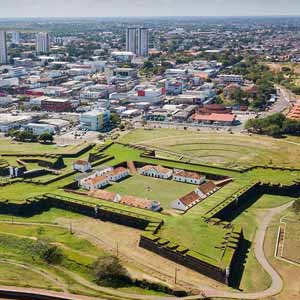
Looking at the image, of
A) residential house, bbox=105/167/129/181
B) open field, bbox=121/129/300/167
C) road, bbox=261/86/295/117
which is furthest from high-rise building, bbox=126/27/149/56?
residential house, bbox=105/167/129/181

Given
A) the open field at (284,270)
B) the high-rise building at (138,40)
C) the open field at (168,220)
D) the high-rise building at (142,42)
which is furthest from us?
the high-rise building at (138,40)

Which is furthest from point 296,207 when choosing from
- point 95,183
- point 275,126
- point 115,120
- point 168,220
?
point 115,120

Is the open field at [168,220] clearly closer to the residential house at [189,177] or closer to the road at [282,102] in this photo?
the residential house at [189,177]

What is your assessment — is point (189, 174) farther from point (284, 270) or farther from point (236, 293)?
point (236, 293)

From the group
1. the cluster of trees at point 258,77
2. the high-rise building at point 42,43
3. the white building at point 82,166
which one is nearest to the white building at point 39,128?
the white building at point 82,166

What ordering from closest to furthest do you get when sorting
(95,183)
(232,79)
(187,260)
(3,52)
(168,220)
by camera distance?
(187,260) < (168,220) < (95,183) < (232,79) < (3,52)

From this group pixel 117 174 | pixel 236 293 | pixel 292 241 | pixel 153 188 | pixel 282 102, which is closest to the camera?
pixel 236 293
